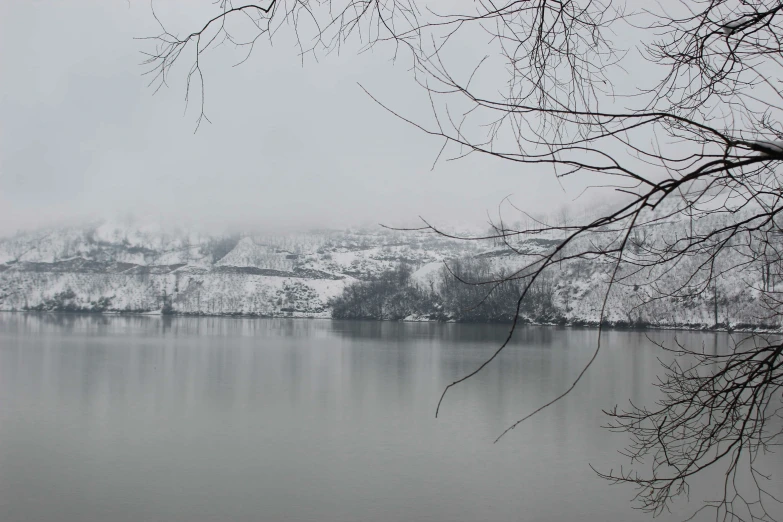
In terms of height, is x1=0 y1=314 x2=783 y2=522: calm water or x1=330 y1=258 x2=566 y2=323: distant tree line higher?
x1=330 y1=258 x2=566 y2=323: distant tree line

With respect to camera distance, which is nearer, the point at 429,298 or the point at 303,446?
the point at 303,446

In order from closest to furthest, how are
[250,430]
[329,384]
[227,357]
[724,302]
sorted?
[250,430], [329,384], [227,357], [724,302]

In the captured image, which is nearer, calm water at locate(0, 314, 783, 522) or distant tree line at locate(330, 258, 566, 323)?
calm water at locate(0, 314, 783, 522)

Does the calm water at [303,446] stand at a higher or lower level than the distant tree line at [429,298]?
lower

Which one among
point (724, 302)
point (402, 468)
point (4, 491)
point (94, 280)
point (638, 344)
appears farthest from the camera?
point (94, 280)

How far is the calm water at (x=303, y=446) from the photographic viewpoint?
12.1m

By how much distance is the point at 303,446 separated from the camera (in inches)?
640

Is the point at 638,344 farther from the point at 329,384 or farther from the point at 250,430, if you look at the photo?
the point at 250,430

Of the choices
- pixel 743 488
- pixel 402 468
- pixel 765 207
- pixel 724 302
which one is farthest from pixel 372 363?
pixel 724 302

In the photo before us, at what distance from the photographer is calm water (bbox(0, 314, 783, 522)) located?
12.1m

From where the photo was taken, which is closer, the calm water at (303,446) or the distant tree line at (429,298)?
the calm water at (303,446)

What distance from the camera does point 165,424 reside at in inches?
728

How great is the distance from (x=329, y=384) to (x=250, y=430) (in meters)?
9.36

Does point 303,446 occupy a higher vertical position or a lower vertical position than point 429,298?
lower
